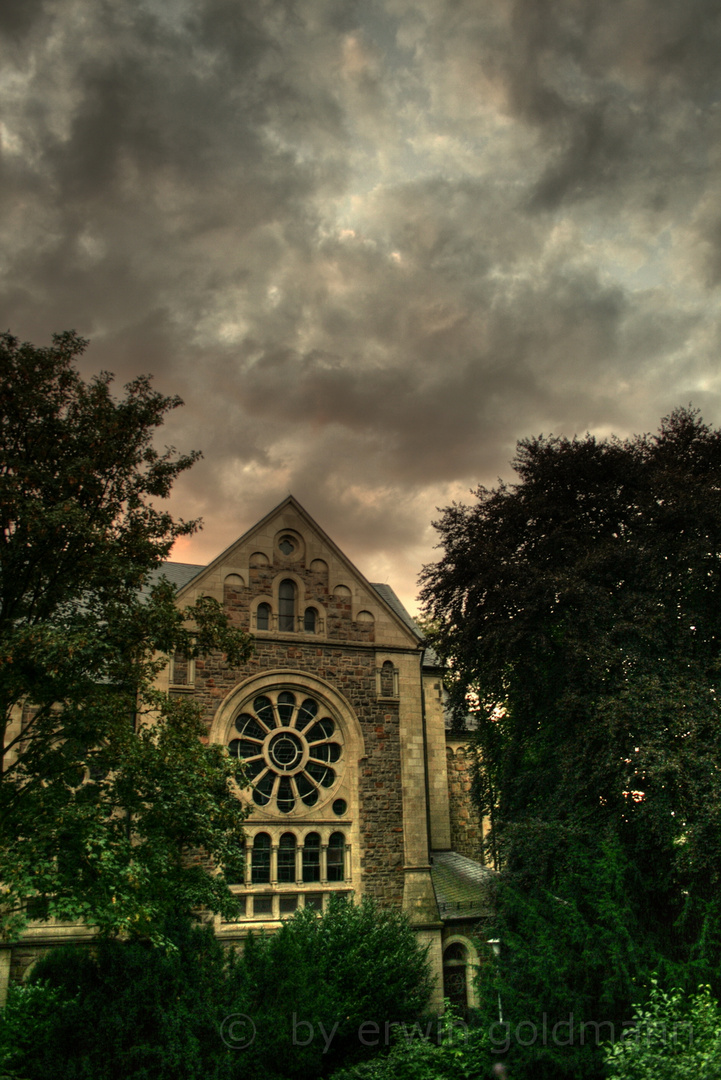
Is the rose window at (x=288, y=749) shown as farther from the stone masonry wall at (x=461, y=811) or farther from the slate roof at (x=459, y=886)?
the stone masonry wall at (x=461, y=811)

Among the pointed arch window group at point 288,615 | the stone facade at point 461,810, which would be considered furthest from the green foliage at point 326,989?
the stone facade at point 461,810

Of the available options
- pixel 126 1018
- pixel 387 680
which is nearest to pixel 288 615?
pixel 387 680

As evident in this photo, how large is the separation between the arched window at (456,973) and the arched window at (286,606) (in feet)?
30.0

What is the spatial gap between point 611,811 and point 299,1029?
7385 millimetres

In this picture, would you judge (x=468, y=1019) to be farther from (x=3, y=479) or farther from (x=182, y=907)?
(x=3, y=479)

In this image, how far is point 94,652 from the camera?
12375 millimetres

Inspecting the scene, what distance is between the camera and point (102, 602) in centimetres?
1354

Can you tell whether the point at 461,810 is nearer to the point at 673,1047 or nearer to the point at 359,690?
the point at 359,690

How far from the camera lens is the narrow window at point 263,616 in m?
21.1

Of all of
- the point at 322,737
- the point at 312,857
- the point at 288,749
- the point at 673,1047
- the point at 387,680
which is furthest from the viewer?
the point at 387,680

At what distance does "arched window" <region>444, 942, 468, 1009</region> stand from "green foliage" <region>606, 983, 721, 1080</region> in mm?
9438

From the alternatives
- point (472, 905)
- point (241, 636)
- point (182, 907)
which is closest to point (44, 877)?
point (182, 907)

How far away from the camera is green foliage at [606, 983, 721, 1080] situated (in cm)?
969

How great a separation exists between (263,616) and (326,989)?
362 inches
